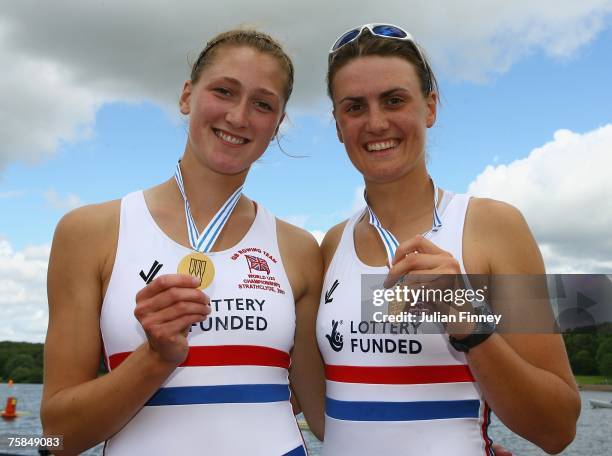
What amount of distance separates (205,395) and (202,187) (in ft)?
4.72

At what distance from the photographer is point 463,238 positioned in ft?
11.8

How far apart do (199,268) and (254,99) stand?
1294 mm

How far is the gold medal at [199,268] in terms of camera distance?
3257mm

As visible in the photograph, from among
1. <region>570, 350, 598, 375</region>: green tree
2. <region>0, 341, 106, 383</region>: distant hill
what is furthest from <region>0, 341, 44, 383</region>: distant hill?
<region>570, 350, 598, 375</region>: green tree

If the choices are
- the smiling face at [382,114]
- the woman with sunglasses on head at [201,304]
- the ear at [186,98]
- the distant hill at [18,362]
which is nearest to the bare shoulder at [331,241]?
the woman with sunglasses on head at [201,304]

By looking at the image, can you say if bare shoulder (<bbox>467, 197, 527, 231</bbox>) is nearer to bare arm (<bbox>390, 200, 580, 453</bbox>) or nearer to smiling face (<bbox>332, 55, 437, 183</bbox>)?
bare arm (<bbox>390, 200, 580, 453</bbox>)

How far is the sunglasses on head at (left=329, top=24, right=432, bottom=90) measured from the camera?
4.00 metres

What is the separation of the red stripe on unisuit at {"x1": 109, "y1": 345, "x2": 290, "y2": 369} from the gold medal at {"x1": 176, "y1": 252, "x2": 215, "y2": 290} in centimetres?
40

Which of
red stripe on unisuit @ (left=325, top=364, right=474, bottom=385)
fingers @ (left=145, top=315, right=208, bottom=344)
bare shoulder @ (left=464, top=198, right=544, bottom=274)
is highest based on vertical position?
bare shoulder @ (left=464, top=198, right=544, bottom=274)

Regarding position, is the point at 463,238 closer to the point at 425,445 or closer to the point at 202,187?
the point at 425,445

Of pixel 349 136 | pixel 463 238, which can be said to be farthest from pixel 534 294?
pixel 349 136

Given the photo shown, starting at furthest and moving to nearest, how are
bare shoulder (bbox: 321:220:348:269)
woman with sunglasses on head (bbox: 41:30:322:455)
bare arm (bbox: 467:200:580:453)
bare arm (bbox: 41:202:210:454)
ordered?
bare shoulder (bbox: 321:220:348:269) → woman with sunglasses on head (bbox: 41:30:322:455) → bare arm (bbox: 41:202:210:454) → bare arm (bbox: 467:200:580:453)

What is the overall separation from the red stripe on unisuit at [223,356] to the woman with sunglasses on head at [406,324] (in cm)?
49

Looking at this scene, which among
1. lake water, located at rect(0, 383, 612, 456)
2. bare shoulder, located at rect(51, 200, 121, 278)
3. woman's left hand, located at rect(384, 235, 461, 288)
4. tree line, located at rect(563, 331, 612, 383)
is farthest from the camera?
lake water, located at rect(0, 383, 612, 456)
